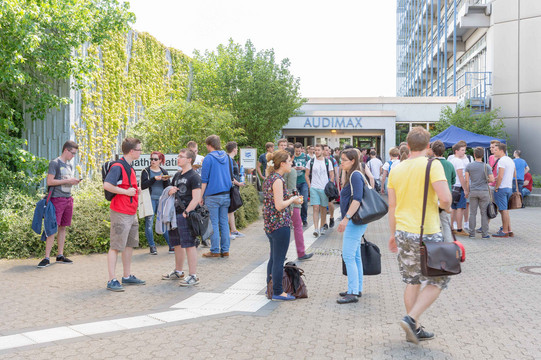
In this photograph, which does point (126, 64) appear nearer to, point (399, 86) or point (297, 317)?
point (297, 317)

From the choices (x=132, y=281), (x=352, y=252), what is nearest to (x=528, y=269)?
(x=352, y=252)

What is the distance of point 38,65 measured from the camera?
10438 millimetres

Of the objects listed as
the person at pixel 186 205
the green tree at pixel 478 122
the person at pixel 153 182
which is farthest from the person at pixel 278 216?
the green tree at pixel 478 122

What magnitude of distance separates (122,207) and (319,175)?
5290 mm

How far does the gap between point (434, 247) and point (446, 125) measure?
20434 mm

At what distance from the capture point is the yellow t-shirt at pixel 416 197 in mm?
4508

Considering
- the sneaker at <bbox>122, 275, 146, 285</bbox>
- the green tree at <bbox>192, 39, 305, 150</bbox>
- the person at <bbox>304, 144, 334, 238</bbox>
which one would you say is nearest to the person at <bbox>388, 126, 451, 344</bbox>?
the sneaker at <bbox>122, 275, 146, 285</bbox>

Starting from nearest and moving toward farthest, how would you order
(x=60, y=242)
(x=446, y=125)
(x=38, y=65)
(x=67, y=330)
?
(x=67, y=330), (x=60, y=242), (x=38, y=65), (x=446, y=125)

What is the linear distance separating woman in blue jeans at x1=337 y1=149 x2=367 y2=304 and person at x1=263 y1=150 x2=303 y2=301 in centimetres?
59

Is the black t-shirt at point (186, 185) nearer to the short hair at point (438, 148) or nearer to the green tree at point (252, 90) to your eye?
the short hair at point (438, 148)

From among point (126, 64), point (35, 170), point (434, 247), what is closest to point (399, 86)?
point (126, 64)

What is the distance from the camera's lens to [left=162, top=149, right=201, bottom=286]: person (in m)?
6.85

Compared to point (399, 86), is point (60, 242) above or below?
below

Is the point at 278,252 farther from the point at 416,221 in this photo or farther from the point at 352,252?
the point at 416,221
